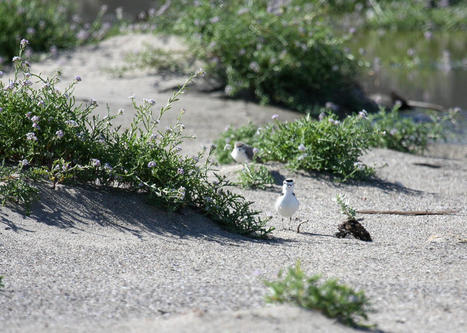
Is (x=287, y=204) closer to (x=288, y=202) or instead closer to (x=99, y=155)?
(x=288, y=202)

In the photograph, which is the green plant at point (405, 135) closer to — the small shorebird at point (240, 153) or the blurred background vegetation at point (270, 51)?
the blurred background vegetation at point (270, 51)

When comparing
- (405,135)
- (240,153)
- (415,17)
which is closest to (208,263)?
(240,153)

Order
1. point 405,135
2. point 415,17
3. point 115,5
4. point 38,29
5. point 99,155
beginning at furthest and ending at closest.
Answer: point 415,17 < point 115,5 < point 38,29 < point 405,135 < point 99,155

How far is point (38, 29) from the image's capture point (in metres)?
10.7

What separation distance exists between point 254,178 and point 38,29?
20.7 ft

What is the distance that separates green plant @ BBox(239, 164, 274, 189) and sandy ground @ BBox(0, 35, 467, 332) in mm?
118

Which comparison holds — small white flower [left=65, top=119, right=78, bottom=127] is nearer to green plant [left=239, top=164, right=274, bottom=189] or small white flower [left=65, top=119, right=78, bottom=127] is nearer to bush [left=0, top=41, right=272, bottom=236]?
bush [left=0, top=41, right=272, bottom=236]

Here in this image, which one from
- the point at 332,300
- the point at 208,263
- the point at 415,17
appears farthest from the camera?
the point at 415,17

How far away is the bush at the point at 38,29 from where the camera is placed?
32.9 ft

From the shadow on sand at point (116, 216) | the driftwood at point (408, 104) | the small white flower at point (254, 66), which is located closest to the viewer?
the shadow on sand at point (116, 216)

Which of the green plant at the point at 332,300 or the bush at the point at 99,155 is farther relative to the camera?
the bush at the point at 99,155

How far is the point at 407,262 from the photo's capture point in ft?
13.2

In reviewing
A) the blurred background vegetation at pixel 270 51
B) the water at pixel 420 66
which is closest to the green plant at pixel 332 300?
the blurred background vegetation at pixel 270 51

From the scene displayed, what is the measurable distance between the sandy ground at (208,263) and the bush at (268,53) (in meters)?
3.15
